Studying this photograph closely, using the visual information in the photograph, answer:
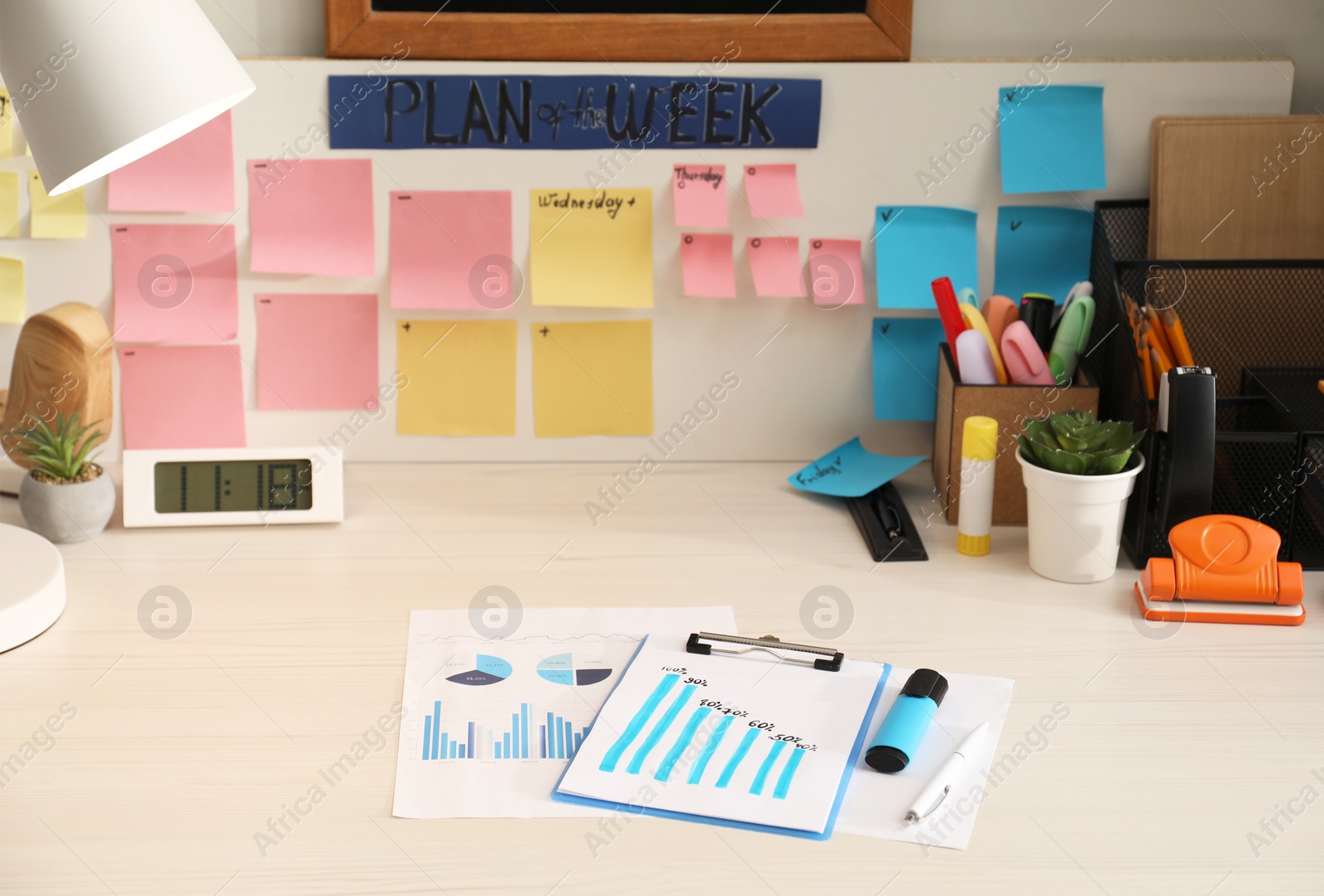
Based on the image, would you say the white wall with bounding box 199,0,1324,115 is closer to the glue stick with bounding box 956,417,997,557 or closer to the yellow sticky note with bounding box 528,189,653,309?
the yellow sticky note with bounding box 528,189,653,309

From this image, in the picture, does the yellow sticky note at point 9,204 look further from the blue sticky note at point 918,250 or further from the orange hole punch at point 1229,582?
the orange hole punch at point 1229,582

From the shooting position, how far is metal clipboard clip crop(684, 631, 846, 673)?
854mm

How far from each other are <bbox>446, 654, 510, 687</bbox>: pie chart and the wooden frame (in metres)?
0.62

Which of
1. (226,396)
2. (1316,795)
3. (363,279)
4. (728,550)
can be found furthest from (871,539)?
(226,396)

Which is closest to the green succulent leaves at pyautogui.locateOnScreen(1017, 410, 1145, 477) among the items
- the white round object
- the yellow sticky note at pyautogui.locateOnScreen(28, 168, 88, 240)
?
the white round object

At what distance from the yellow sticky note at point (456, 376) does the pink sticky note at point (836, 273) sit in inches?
12.8

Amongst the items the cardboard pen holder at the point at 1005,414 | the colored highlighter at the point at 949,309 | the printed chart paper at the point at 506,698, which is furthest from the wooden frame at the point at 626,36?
the printed chart paper at the point at 506,698

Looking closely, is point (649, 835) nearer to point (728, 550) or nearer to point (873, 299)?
point (728, 550)

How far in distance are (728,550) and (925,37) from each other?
0.56 meters

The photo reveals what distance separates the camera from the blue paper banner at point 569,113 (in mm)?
1156

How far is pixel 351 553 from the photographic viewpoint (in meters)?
1.05

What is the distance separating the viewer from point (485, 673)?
→ 33.3 inches

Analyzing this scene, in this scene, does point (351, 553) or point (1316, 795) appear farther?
point (351, 553)

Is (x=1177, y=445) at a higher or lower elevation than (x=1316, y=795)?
higher
